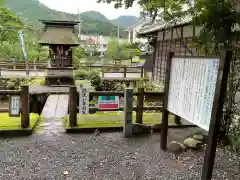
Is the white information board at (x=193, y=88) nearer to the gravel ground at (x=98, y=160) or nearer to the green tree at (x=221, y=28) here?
the green tree at (x=221, y=28)

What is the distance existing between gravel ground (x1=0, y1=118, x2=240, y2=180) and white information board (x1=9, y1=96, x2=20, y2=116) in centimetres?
55

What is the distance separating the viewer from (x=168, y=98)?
4387 mm

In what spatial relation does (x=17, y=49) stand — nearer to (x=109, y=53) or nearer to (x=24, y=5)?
(x=109, y=53)

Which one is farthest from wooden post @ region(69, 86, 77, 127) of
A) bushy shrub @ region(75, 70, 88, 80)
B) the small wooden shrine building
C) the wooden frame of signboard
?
bushy shrub @ region(75, 70, 88, 80)

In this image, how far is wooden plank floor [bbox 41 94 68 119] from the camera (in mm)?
7223

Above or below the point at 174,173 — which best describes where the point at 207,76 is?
above

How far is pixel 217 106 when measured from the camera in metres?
3.05

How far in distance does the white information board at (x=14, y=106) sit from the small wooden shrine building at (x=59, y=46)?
7.81 meters

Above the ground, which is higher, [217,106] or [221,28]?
[221,28]

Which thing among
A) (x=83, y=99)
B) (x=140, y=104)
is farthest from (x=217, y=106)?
(x=83, y=99)

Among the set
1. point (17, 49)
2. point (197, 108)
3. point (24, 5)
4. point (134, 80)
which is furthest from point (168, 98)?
point (24, 5)

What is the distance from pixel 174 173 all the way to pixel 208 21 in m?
2.50

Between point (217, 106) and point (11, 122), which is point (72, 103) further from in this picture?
point (217, 106)

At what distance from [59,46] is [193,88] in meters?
10.4
